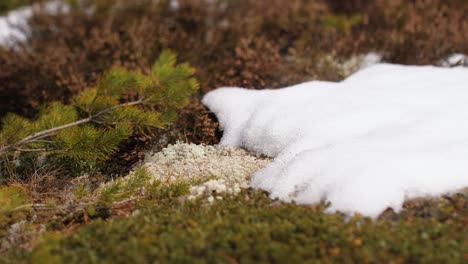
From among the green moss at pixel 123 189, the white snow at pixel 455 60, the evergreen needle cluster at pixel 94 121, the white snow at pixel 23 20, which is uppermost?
the white snow at pixel 23 20

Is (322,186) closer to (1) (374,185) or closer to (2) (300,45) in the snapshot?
(1) (374,185)

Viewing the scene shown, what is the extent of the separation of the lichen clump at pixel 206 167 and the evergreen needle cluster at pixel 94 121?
1.04 feet

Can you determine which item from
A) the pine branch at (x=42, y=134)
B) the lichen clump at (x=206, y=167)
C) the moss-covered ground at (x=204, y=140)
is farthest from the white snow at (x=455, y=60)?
the pine branch at (x=42, y=134)

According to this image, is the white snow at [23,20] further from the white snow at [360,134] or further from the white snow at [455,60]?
the white snow at [455,60]

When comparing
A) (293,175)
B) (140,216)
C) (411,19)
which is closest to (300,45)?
(411,19)

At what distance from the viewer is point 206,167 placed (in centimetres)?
391

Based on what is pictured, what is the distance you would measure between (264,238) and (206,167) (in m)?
1.38

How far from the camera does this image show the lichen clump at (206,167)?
138 inches

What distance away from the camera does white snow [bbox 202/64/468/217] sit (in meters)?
3.19

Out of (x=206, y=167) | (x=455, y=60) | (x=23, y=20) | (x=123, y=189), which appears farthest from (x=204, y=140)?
(x=23, y=20)

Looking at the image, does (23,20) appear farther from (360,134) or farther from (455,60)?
(455,60)

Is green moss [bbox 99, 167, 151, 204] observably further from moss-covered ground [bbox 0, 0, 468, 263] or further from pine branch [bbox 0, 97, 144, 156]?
pine branch [bbox 0, 97, 144, 156]

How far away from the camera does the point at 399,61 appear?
246 inches

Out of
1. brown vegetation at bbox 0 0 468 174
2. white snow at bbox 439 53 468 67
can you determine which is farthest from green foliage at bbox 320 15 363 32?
white snow at bbox 439 53 468 67
